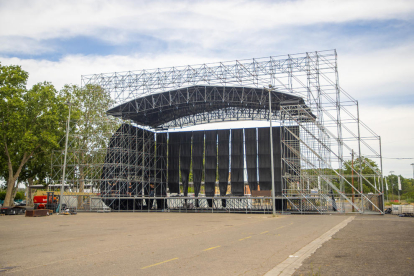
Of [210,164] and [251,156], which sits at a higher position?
[251,156]

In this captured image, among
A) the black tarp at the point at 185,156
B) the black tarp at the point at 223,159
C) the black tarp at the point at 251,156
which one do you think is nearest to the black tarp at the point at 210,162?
the black tarp at the point at 223,159

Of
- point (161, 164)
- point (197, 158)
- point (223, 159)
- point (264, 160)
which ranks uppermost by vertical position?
point (197, 158)

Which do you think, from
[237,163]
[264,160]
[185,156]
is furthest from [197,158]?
[264,160]

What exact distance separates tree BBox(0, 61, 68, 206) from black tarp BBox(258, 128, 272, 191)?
23.5m

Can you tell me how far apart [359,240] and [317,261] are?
5329 mm

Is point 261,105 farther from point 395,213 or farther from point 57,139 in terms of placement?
point 57,139

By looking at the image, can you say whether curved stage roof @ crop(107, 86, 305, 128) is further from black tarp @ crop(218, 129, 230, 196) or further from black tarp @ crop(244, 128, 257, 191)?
black tarp @ crop(218, 129, 230, 196)

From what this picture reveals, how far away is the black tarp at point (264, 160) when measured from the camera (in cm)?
4216

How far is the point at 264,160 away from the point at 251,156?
169 centimetres

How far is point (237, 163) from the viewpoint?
4406 centimetres

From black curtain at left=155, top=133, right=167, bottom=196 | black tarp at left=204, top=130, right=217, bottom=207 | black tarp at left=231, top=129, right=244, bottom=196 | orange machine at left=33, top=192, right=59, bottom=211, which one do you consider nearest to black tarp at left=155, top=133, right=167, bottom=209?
black curtain at left=155, top=133, right=167, bottom=196

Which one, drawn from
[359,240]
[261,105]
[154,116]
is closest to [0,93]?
[154,116]

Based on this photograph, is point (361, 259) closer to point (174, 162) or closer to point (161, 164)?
Result: point (174, 162)

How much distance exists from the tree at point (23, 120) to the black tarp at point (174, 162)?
13473 mm
